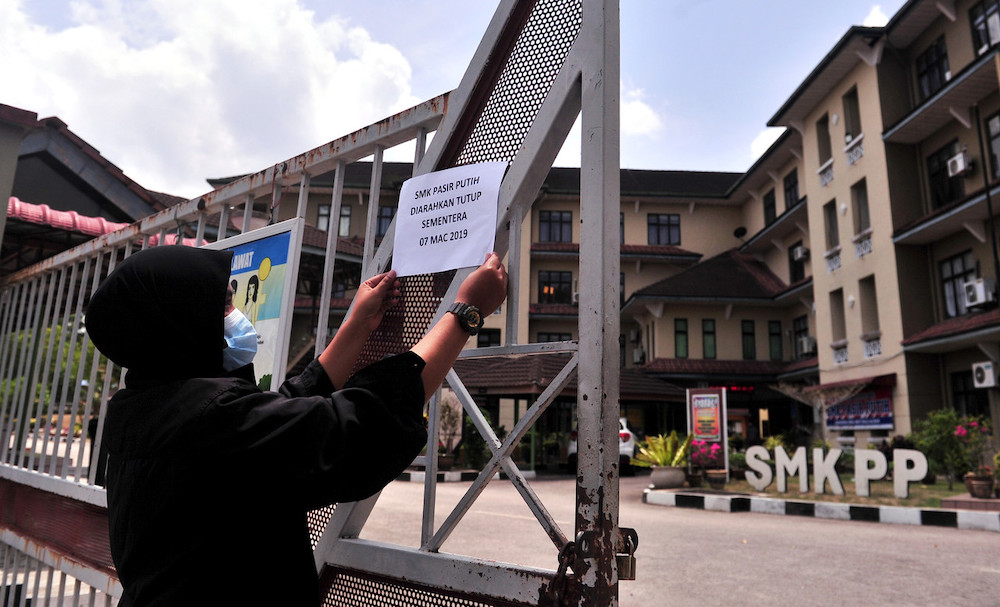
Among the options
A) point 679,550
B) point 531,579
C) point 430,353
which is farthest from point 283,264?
point 679,550

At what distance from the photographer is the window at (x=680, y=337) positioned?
80.5 ft

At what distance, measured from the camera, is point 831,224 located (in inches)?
749

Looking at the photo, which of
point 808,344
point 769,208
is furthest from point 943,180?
point 769,208

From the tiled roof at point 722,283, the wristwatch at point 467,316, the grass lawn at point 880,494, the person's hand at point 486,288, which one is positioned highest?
the tiled roof at point 722,283

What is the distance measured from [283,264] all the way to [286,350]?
0.29 metres

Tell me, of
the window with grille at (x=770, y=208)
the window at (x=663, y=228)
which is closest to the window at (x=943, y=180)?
the window with grille at (x=770, y=208)

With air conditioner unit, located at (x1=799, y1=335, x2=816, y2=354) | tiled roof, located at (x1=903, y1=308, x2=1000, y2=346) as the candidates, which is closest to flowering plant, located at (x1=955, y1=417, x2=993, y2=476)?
tiled roof, located at (x1=903, y1=308, x2=1000, y2=346)

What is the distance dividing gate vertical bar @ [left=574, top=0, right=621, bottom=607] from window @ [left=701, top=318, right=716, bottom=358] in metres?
24.3

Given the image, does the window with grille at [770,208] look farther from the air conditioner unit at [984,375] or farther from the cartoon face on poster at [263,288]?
the cartoon face on poster at [263,288]

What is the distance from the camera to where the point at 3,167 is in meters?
4.59

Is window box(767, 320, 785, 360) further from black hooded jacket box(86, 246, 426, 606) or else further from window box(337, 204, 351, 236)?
black hooded jacket box(86, 246, 426, 606)

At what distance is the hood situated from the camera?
118cm

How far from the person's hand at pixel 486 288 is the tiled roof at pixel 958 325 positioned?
1430 cm

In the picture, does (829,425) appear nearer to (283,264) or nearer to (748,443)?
(748,443)
